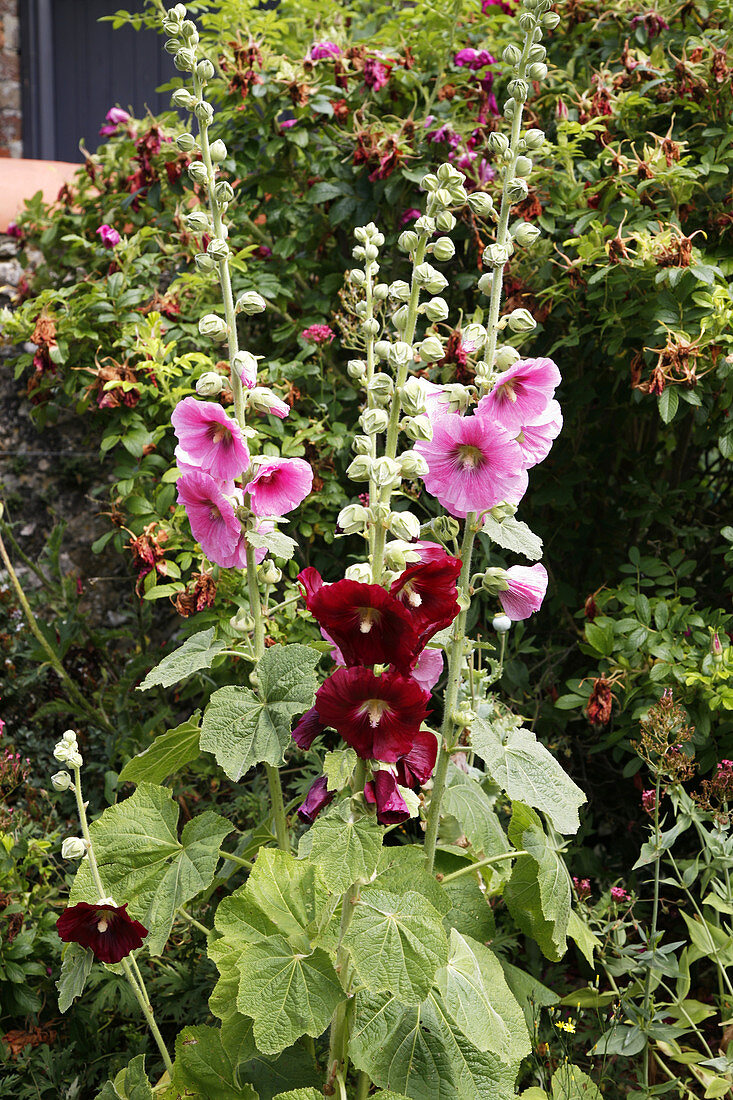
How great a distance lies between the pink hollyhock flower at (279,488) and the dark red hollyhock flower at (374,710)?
1.13ft

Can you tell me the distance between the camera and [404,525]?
109 centimetres

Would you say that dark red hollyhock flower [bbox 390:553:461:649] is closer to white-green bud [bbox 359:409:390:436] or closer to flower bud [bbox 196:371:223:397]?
white-green bud [bbox 359:409:390:436]

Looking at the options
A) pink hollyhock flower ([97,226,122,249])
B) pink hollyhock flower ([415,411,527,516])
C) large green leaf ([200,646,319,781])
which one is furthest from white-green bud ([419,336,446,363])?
pink hollyhock flower ([97,226,122,249])

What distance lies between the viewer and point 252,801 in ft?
7.16

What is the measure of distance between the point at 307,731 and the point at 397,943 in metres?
0.30

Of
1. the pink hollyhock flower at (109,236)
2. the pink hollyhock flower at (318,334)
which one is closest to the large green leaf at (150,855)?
the pink hollyhock flower at (318,334)

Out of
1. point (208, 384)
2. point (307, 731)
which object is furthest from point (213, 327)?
point (307, 731)

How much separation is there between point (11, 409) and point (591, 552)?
206 centimetres

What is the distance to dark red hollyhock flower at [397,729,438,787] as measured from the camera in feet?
3.84

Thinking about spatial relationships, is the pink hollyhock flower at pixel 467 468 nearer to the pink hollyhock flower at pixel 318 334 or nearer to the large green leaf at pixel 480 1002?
the large green leaf at pixel 480 1002

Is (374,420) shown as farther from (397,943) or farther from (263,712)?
(397,943)

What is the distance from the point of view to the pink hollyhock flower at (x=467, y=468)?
1.18 meters

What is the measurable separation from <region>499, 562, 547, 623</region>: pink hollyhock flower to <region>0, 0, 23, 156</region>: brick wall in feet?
14.7

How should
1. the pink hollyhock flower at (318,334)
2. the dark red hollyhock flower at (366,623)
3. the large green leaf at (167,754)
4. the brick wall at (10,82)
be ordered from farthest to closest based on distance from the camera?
1. the brick wall at (10,82)
2. the pink hollyhock flower at (318,334)
3. the large green leaf at (167,754)
4. the dark red hollyhock flower at (366,623)
